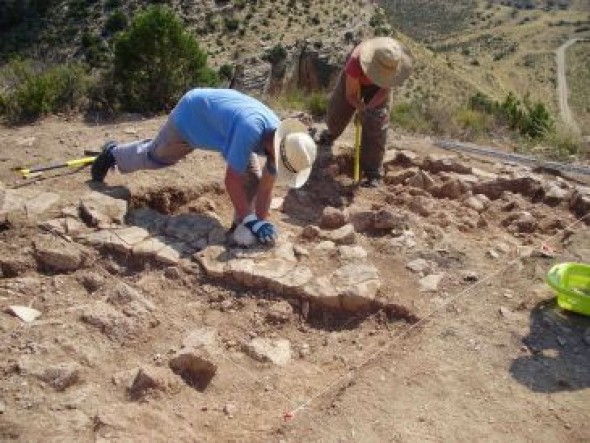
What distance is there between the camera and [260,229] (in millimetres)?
4309

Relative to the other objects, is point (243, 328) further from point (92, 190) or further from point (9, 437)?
point (92, 190)

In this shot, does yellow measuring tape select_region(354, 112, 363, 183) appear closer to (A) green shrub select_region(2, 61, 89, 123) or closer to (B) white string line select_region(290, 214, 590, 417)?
(B) white string line select_region(290, 214, 590, 417)

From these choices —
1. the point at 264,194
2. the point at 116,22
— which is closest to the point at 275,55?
the point at 116,22

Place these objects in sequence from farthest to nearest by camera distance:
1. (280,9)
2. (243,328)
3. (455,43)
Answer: (455,43) < (280,9) < (243,328)

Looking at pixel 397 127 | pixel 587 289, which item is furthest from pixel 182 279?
pixel 397 127

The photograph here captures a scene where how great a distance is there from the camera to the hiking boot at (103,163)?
491 cm

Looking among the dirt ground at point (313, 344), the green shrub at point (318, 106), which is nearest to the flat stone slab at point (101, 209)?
the dirt ground at point (313, 344)

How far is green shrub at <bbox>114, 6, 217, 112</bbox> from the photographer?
7199mm

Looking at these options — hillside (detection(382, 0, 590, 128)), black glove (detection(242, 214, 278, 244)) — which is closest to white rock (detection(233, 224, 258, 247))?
black glove (detection(242, 214, 278, 244))

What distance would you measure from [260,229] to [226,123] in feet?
2.22

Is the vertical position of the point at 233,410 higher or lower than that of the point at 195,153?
lower

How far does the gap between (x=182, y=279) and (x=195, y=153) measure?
1811mm

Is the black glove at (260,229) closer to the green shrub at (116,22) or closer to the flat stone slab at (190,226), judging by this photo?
the flat stone slab at (190,226)

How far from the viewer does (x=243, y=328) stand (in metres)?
3.86
